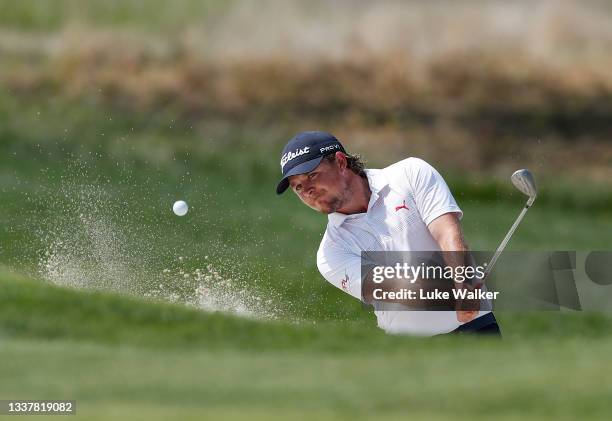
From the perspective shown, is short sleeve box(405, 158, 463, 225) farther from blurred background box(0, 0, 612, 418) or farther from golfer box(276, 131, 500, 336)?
blurred background box(0, 0, 612, 418)

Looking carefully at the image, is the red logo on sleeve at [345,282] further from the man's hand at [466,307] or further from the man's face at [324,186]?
the man's hand at [466,307]

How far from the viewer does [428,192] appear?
24.0ft

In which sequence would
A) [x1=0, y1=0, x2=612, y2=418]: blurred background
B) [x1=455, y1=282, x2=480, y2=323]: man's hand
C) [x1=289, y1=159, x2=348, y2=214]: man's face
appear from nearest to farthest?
[x1=455, y1=282, x2=480, y2=323]: man's hand
[x1=289, y1=159, x2=348, y2=214]: man's face
[x1=0, y1=0, x2=612, y2=418]: blurred background

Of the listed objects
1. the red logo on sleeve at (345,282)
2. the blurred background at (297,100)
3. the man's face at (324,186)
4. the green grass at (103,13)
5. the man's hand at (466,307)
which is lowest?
the man's hand at (466,307)

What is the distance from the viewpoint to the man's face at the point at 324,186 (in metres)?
7.43

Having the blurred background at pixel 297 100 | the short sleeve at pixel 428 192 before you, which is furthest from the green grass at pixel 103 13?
the short sleeve at pixel 428 192

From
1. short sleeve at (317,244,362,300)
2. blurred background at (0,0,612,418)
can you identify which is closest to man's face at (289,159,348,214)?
short sleeve at (317,244,362,300)

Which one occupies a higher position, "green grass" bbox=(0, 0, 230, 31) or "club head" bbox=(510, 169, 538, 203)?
"green grass" bbox=(0, 0, 230, 31)

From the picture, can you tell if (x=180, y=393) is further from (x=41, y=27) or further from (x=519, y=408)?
(x=41, y=27)

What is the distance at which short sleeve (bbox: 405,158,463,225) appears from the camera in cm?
720

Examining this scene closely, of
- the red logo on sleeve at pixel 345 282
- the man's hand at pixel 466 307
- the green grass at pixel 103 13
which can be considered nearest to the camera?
the man's hand at pixel 466 307

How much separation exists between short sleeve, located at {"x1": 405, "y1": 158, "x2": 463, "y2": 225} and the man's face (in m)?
0.43

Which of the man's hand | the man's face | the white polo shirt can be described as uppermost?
the man's face

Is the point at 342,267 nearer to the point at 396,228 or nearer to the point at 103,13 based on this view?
the point at 396,228
